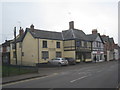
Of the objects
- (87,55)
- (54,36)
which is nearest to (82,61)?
(87,55)

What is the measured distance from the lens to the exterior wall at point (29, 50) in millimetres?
38156

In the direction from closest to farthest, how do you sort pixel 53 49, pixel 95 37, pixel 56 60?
pixel 56 60 < pixel 53 49 < pixel 95 37

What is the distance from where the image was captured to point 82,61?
4506 centimetres

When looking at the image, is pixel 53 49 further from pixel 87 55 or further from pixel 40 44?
pixel 87 55

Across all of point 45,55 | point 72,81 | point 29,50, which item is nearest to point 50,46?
point 45,55

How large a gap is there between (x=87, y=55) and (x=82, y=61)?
10.9ft

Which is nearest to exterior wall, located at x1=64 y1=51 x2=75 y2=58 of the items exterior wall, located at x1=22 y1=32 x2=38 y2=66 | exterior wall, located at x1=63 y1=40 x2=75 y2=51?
exterior wall, located at x1=63 y1=40 x2=75 y2=51

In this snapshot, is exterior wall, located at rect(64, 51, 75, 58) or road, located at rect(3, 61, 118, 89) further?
exterior wall, located at rect(64, 51, 75, 58)

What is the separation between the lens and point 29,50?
40.6 meters

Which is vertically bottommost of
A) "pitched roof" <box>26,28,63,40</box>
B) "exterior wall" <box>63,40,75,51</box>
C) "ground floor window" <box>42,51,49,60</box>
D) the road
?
the road

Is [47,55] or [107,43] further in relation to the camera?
[107,43]

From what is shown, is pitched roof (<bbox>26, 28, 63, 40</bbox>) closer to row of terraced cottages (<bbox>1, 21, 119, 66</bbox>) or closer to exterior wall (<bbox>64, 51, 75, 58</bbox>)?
row of terraced cottages (<bbox>1, 21, 119, 66</bbox>)

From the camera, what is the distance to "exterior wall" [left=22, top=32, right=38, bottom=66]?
125 ft

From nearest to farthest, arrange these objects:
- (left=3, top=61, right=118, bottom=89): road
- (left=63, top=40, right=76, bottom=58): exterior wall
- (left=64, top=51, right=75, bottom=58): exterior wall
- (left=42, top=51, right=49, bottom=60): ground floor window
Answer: (left=3, top=61, right=118, bottom=89): road → (left=42, top=51, right=49, bottom=60): ground floor window → (left=64, top=51, right=75, bottom=58): exterior wall → (left=63, top=40, right=76, bottom=58): exterior wall
